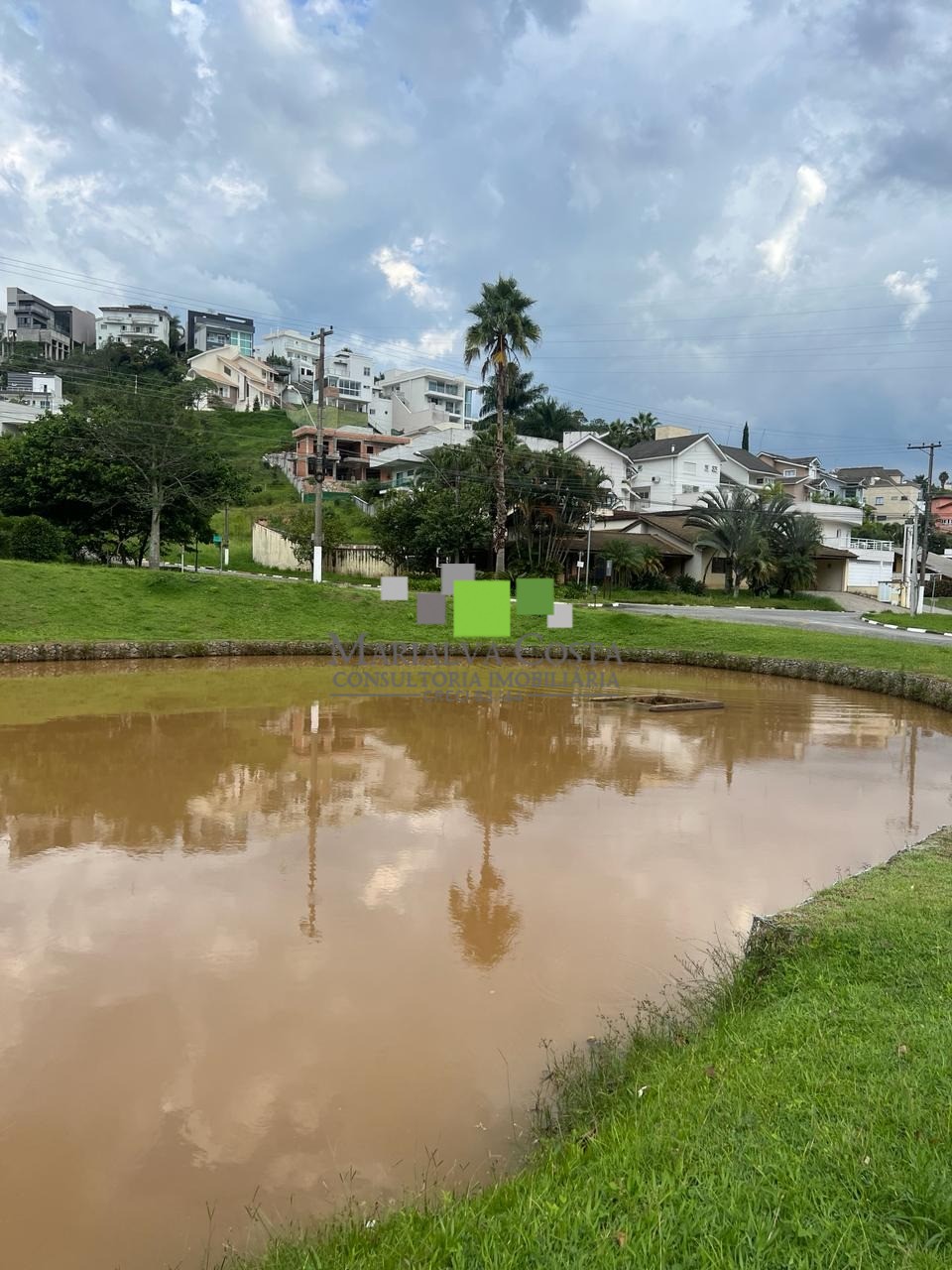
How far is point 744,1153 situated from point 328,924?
3.71 m

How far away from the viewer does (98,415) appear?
29.3m

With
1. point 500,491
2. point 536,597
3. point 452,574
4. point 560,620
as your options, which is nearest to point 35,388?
point 500,491

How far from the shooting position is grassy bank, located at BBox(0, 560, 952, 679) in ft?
69.7

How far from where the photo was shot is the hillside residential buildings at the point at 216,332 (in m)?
99.8

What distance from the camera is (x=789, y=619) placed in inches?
1186

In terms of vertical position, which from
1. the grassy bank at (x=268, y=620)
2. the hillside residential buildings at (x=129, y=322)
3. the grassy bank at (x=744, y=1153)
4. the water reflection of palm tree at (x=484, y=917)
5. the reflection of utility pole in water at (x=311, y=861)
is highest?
the hillside residential buildings at (x=129, y=322)

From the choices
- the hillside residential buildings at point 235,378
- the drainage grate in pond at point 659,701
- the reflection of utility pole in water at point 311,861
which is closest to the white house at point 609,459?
the drainage grate in pond at point 659,701

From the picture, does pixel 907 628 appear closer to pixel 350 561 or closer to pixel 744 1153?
pixel 350 561

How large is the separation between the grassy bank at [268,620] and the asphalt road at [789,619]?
2.38 metres

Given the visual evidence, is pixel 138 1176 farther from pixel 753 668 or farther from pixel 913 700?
pixel 753 668

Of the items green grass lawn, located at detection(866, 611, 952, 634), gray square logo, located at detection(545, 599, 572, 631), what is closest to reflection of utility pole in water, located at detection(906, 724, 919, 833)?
gray square logo, located at detection(545, 599, 572, 631)

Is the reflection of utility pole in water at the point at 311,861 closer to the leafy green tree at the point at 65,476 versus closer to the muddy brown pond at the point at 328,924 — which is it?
the muddy brown pond at the point at 328,924

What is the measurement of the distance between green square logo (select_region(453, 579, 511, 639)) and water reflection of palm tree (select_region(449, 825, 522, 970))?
649 inches

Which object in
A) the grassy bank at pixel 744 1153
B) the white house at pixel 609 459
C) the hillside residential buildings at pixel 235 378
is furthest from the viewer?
the hillside residential buildings at pixel 235 378
